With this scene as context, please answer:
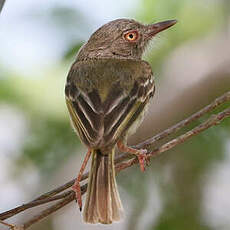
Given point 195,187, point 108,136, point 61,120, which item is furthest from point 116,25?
point 108,136

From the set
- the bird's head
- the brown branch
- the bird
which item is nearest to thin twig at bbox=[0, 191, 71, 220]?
the brown branch

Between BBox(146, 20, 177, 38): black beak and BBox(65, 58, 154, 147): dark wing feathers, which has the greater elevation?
BBox(146, 20, 177, 38): black beak

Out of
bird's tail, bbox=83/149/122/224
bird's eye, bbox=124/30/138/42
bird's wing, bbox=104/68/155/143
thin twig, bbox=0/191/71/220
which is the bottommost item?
bird's tail, bbox=83/149/122/224

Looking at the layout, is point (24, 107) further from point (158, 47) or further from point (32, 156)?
point (158, 47)

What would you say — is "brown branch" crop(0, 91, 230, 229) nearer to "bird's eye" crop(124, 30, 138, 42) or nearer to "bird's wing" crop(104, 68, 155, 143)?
"bird's wing" crop(104, 68, 155, 143)

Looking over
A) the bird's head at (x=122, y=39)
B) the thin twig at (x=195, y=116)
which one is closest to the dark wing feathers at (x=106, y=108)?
the thin twig at (x=195, y=116)

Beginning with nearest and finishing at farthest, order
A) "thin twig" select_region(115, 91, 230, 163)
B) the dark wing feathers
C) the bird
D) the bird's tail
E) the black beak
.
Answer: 1. "thin twig" select_region(115, 91, 230, 163)
2. the bird's tail
3. the bird
4. the dark wing feathers
5. the black beak

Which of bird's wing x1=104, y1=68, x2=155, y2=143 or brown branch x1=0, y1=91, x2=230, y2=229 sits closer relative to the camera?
brown branch x1=0, y1=91, x2=230, y2=229

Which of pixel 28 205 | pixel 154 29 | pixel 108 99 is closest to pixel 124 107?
pixel 108 99
